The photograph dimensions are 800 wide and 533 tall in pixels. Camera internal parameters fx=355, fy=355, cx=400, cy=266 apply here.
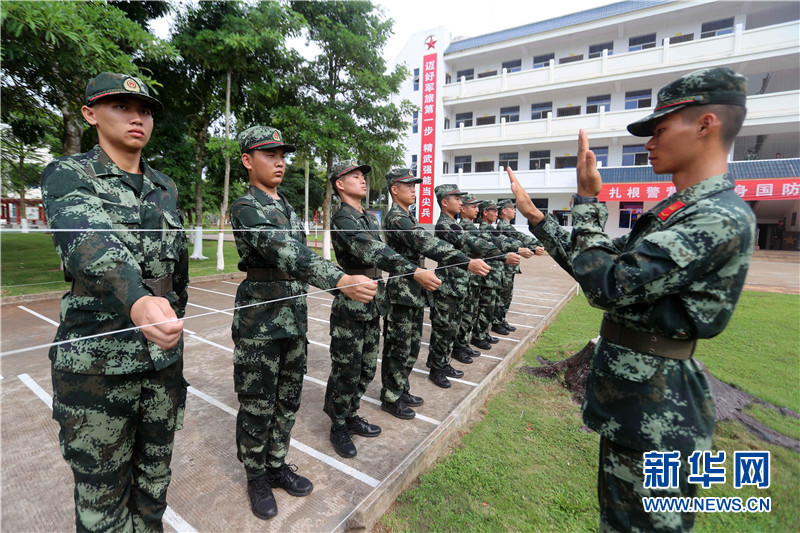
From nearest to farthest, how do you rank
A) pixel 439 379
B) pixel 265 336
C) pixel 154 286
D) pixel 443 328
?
pixel 154 286
pixel 265 336
pixel 439 379
pixel 443 328

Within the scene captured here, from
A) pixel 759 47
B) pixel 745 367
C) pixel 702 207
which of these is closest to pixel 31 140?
pixel 702 207

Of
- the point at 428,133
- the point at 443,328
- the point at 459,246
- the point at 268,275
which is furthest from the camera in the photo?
the point at 428,133

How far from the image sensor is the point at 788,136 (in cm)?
1803

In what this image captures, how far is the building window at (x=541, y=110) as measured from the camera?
2166 centimetres

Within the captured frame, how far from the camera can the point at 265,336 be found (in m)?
2.22

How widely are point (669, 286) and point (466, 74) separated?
27936mm

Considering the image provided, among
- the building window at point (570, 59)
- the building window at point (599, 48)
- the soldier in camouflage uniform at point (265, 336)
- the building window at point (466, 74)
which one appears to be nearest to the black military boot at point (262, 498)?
the soldier in camouflage uniform at point (265, 336)

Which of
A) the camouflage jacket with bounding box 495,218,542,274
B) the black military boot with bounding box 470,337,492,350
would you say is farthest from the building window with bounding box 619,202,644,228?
the black military boot with bounding box 470,337,492,350

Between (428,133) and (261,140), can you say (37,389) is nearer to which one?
(261,140)

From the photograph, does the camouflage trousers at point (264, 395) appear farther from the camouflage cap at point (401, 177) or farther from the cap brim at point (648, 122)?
the cap brim at point (648, 122)

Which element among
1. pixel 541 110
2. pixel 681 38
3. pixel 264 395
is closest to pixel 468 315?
pixel 264 395

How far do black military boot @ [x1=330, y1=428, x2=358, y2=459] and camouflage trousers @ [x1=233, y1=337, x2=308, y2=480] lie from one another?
56cm

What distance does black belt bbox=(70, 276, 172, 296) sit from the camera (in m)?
1.53

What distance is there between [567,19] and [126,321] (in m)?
27.1
